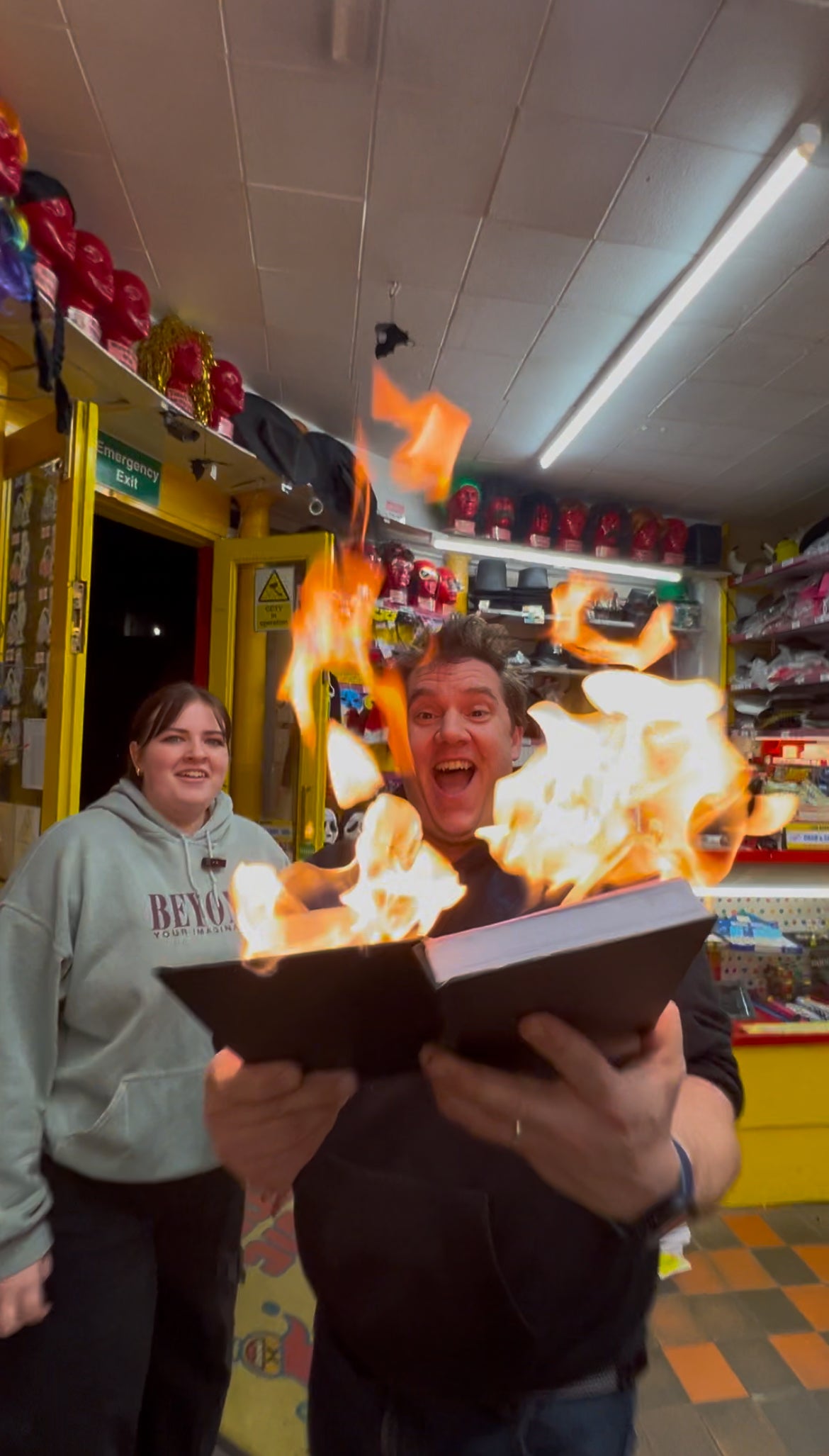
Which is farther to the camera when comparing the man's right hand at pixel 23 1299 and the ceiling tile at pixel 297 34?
the ceiling tile at pixel 297 34

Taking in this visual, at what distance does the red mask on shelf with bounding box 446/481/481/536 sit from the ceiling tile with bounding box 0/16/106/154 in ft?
10.6

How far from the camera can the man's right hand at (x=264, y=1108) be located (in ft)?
2.32

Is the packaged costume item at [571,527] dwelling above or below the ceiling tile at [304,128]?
below

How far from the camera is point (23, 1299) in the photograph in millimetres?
1360

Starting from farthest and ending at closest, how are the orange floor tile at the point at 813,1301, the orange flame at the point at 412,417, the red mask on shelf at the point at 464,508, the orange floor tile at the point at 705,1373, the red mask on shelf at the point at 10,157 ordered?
the red mask on shelf at the point at 464,508
the orange flame at the point at 412,417
the orange floor tile at the point at 813,1301
the red mask on shelf at the point at 10,157
the orange floor tile at the point at 705,1373

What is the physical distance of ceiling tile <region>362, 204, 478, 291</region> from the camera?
3197mm

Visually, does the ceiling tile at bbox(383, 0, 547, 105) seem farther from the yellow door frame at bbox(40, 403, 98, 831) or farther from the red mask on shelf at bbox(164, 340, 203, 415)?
the yellow door frame at bbox(40, 403, 98, 831)

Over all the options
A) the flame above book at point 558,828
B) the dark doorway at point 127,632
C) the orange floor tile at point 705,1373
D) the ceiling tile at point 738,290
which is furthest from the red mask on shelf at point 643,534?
the orange floor tile at point 705,1373

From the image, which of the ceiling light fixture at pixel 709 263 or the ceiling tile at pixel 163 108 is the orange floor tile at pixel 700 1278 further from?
the ceiling tile at pixel 163 108

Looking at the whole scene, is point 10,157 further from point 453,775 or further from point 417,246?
point 453,775

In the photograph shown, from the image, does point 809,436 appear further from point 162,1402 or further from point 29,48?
point 162,1402

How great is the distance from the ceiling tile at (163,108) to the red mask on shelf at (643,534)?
426cm

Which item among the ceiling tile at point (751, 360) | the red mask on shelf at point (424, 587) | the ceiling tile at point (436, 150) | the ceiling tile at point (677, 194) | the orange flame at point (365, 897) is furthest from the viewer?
the red mask on shelf at point (424, 587)

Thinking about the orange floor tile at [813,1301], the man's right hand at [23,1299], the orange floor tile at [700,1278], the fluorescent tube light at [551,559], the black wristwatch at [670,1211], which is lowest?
the orange floor tile at [700,1278]
